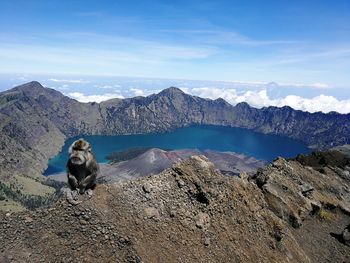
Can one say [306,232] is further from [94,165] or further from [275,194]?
[94,165]

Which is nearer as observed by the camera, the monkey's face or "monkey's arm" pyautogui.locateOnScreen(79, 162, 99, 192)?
the monkey's face

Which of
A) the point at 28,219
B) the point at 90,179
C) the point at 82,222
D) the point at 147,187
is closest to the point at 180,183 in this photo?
the point at 147,187

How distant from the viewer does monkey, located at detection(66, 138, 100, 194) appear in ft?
66.2

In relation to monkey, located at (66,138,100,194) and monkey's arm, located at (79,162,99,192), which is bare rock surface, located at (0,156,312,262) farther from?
monkey, located at (66,138,100,194)

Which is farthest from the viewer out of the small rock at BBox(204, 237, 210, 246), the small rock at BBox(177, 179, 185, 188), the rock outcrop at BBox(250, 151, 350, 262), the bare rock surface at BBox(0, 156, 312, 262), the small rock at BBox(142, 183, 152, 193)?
the rock outcrop at BBox(250, 151, 350, 262)

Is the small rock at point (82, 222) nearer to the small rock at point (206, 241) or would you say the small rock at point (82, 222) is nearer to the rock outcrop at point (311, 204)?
the small rock at point (206, 241)

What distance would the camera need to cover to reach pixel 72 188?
21.3 m

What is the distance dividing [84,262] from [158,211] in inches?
241

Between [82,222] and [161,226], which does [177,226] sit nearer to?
[161,226]

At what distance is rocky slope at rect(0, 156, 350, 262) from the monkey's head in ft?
7.23

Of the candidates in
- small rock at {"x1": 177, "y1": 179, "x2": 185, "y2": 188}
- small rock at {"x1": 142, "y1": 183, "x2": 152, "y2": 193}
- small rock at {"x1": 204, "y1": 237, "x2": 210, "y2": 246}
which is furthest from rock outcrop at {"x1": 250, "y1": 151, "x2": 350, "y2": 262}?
small rock at {"x1": 142, "y1": 183, "x2": 152, "y2": 193}

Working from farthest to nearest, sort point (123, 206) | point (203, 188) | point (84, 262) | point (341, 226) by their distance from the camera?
point (341, 226) < point (203, 188) < point (123, 206) < point (84, 262)

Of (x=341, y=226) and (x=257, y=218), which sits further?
(x=341, y=226)

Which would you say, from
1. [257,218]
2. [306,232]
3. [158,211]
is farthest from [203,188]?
[306,232]
